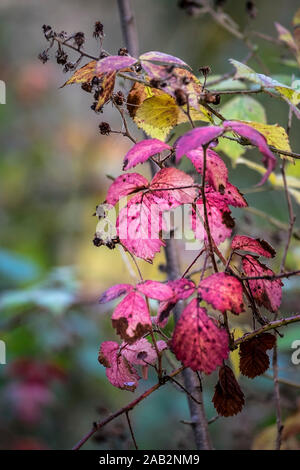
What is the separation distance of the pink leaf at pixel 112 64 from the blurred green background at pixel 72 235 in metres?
0.51

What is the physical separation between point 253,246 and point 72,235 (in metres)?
2.34

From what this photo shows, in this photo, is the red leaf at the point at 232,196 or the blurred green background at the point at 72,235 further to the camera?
the blurred green background at the point at 72,235

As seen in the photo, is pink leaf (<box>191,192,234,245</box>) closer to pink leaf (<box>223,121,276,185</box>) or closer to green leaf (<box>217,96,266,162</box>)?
pink leaf (<box>223,121,276,185</box>)

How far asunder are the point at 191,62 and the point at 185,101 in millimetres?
2489

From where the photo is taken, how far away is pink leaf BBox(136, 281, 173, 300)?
0.39 meters

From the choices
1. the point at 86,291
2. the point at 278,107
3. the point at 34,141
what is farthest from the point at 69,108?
the point at 86,291

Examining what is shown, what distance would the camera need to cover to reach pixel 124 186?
16.5 inches

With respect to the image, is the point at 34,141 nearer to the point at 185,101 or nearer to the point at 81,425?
the point at 81,425

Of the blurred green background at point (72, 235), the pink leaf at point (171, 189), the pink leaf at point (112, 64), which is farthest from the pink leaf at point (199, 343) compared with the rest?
the blurred green background at point (72, 235)

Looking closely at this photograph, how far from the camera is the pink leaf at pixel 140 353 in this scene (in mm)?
469

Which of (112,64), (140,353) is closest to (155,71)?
(112,64)

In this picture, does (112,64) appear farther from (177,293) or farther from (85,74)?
(177,293)

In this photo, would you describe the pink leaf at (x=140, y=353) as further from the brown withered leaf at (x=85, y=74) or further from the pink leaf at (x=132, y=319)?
the brown withered leaf at (x=85, y=74)

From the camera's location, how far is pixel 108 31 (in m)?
3.32
